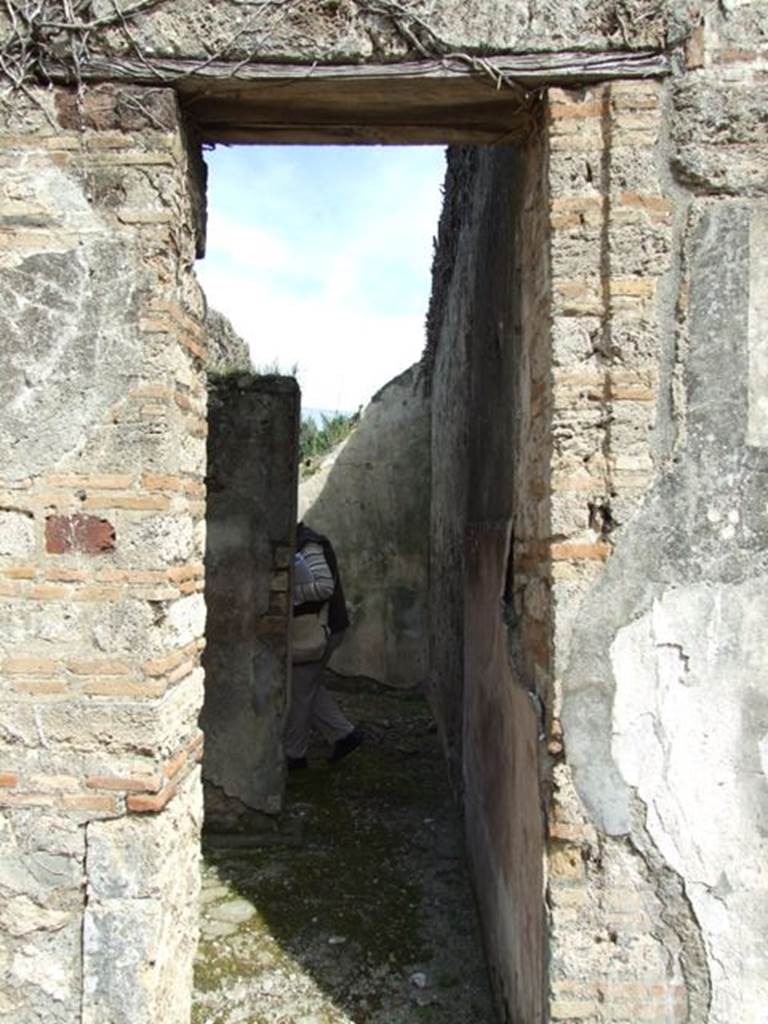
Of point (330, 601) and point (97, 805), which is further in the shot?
point (330, 601)

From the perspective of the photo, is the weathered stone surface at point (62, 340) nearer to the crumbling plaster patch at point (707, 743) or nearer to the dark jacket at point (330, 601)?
the crumbling plaster patch at point (707, 743)

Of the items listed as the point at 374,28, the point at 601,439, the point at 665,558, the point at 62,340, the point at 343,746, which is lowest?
the point at 343,746

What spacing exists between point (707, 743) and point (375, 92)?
2.06 m

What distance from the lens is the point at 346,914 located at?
385 centimetres

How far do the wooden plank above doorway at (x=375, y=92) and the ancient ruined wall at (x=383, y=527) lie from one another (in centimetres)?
632

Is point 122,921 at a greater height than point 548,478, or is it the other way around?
point 548,478

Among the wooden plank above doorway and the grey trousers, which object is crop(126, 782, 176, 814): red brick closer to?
the wooden plank above doorway

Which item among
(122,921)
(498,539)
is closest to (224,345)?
(498,539)

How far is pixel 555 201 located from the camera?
2.36m

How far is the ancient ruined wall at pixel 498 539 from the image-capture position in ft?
8.54

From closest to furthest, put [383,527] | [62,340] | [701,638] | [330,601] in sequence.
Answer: [701,638] → [62,340] → [330,601] → [383,527]

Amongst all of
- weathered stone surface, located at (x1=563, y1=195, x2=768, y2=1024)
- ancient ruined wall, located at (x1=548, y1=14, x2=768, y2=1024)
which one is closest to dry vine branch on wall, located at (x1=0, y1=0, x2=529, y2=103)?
ancient ruined wall, located at (x1=548, y1=14, x2=768, y2=1024)

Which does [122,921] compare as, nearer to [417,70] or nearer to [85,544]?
[85,544]

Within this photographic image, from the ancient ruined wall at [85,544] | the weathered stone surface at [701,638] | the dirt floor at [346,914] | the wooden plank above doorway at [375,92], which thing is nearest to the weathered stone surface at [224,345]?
the dirt floor at [346,914]
